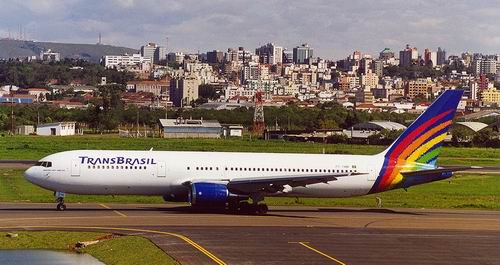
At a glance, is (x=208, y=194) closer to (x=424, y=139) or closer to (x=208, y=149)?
(x=424, y=139)

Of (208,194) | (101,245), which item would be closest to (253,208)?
(208,194)

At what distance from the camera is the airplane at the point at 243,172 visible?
162 ft

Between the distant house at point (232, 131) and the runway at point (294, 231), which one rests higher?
the distant house at point (232, 131)

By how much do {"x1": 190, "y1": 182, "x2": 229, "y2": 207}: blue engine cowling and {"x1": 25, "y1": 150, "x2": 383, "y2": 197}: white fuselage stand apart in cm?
125

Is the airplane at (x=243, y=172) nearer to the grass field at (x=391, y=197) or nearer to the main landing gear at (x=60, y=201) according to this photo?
the main landing gear at (x=60, y=201)

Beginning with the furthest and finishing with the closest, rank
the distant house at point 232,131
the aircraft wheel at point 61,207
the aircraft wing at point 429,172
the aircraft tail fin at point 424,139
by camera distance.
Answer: the distant house at point 232,131, the aircraft tail fin at point 424,139, the aircraft wing at point 429,172, the aircraft wheel at point 61,207

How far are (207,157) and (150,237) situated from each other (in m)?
13.1

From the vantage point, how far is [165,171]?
50062 millimetres

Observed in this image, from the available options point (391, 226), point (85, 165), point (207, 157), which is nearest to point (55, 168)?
point (85, 165)

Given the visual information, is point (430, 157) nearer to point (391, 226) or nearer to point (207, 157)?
point (391, 226)

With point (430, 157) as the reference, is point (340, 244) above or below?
below

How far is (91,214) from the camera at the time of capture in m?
47.3

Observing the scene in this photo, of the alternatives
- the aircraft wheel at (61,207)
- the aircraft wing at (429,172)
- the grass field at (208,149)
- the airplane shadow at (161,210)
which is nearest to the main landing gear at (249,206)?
the airplane shadow at (161,210)

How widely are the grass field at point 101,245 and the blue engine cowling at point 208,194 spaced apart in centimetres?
996
